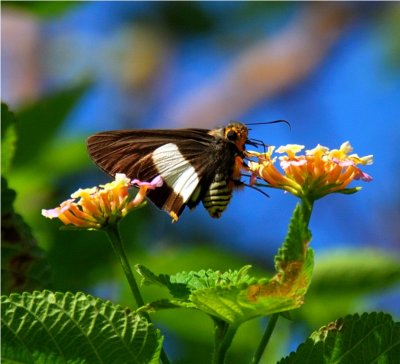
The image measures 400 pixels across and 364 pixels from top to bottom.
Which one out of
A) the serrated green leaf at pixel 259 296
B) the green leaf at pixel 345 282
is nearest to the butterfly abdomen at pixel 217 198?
the serrated green leaf at pixel 259 296

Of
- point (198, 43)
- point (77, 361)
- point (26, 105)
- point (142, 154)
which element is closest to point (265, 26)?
point (198, 43)

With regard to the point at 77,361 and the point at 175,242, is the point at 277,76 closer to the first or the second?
the point at 175,242

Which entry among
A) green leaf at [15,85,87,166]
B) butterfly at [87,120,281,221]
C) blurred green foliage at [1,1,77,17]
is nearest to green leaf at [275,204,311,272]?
butterfly at [87,120,281,221]

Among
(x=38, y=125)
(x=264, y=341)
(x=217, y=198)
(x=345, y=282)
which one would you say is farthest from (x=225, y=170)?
(x=38, y=125)

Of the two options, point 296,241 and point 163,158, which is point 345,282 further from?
point 296,241

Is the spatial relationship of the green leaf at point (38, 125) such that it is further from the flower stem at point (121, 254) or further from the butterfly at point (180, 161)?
the flower stem at point (121, 254)
